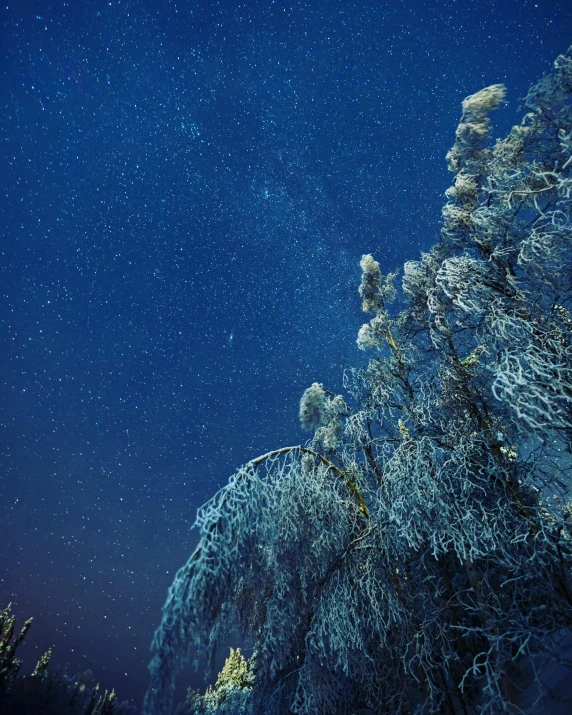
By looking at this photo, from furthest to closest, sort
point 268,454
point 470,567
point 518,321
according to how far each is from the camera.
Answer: point 268,454 < point 470,567 < point 518,321

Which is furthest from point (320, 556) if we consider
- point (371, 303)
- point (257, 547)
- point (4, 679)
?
point (4, 679)

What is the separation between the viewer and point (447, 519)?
465 centimetres

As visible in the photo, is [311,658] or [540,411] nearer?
[540,411]

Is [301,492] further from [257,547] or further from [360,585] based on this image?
[360,585]

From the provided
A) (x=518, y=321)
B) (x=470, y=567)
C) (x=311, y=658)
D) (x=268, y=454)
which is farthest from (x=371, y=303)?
(x=311, y=658)

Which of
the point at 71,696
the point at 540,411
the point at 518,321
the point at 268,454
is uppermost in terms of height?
the point at 518,321

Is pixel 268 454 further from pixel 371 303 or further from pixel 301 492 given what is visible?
pixel 371 303

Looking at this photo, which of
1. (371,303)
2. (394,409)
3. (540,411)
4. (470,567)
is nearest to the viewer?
(540,411)

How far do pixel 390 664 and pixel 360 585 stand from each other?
1811mm

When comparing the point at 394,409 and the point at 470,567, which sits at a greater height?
the point at 394,409

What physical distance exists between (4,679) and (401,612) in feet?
203

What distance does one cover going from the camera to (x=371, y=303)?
27.7 feet

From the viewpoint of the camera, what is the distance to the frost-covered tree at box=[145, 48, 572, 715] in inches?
168

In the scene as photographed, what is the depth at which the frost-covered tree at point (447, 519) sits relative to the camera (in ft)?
14.0
